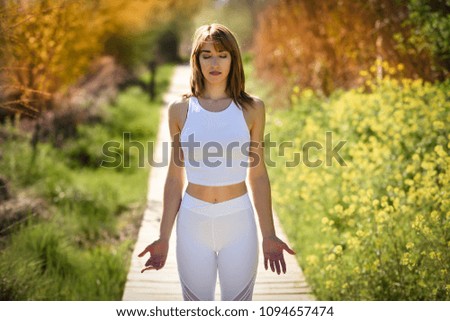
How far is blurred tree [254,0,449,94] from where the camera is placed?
4.64 metres

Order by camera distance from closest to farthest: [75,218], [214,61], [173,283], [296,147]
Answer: [214,61] → [173,283] → [75,218] → [296,147]

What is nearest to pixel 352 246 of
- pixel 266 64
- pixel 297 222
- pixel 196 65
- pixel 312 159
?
pixel 297 222

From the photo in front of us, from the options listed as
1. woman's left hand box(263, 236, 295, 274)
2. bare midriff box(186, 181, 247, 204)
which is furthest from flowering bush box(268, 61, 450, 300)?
bare midriff box(186, 181, 247, 204)

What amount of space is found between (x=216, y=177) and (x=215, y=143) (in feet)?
0.48

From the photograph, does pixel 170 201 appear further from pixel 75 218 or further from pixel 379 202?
pixel 75 218

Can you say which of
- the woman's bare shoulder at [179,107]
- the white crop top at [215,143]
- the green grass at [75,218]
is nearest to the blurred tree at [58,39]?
the green grass at [75,218]

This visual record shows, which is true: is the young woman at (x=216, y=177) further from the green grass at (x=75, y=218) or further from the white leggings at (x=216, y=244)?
the green grass at (x=75, y=218)

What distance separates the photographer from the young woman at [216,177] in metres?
2.21

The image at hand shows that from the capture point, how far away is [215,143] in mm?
2197

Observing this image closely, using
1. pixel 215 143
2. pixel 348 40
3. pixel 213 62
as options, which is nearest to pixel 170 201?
pixel 215 143

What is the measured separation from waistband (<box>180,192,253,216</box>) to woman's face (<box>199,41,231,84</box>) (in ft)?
1.61

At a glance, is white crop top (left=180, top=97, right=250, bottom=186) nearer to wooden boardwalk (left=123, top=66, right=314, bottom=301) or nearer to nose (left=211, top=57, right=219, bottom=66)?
nose (left=211, top=57, right=219, bottom=66)

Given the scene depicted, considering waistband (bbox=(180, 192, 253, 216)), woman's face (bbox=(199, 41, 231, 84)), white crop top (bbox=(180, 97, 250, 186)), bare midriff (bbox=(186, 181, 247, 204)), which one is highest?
woman's face (bbox=(199, 41, 231, 84))

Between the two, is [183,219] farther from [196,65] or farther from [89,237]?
[89,237]
